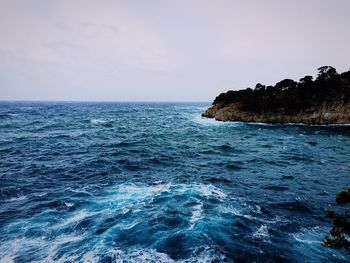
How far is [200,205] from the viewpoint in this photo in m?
16.5

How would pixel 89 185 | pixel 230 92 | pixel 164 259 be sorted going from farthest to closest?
pixel 230 92, pixel 89 185, pixel 164 259

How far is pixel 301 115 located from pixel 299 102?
336cm

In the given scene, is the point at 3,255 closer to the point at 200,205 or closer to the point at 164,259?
the point at 164,259

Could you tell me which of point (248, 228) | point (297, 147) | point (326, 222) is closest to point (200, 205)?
point (248, 228)

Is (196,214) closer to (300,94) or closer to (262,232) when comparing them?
(262,232)

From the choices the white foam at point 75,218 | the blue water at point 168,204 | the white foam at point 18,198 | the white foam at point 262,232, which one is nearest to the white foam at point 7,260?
the blue water at point 168,204

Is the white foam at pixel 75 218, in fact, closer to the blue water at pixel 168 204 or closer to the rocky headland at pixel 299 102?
the blue water at pixel 168 204

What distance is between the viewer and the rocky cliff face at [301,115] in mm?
54750

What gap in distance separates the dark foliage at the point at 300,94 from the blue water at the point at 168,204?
29.7 metres

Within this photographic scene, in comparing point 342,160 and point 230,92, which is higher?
point 230,92

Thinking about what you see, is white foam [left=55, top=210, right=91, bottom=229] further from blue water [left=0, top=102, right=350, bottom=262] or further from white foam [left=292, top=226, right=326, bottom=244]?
white foam [left=292, top=226, right=326, bottom=244]

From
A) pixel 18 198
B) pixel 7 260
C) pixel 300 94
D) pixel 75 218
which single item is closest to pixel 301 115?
pixel 300 94

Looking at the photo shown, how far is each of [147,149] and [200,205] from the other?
59.1 ft

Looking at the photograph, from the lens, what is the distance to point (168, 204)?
16688 millimetres
